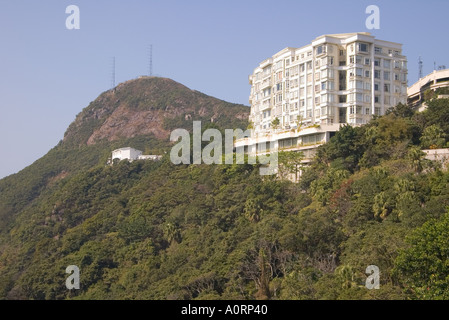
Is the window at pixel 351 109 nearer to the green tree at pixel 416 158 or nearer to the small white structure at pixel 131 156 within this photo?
the green tree at pixel 416 158

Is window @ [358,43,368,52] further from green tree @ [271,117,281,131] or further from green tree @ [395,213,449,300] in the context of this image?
green tree @ [395,213,449,300]

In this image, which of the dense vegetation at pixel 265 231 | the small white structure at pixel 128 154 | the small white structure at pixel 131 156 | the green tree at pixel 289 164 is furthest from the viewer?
the small white structure at pixel 128 154

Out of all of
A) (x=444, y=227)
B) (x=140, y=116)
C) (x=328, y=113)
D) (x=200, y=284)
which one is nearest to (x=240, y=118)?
(x=140, y=116)

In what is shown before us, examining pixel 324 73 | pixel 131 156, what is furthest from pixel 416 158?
pixel 131 156

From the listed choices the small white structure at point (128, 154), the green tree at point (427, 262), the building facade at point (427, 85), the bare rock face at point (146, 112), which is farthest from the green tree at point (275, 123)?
the bare rock face at point (146, 112)

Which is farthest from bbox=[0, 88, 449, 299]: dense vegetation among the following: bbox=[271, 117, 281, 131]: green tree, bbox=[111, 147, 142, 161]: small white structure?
bbox=[111, 147, 142, 161]: small white structure
